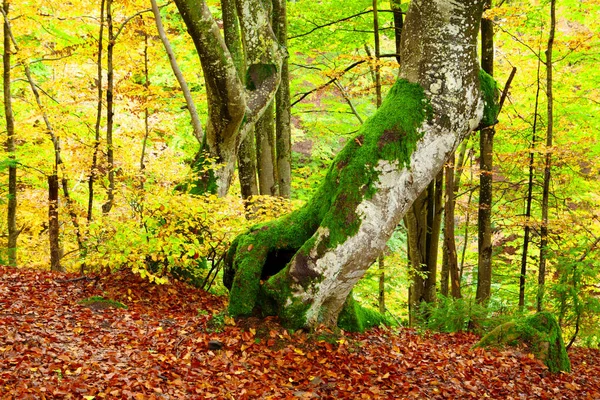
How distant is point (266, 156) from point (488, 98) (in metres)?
5.11

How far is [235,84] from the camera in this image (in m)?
7.46

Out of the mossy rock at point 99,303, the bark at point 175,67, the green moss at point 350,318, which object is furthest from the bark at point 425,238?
the mossy rock at point 99,303

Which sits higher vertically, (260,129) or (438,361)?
(260,129)

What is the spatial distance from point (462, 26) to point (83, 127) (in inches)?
403

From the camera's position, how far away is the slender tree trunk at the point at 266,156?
376 inches

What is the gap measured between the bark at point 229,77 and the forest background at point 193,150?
74 centimetres

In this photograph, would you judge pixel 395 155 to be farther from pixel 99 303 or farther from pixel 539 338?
pixel 99 303

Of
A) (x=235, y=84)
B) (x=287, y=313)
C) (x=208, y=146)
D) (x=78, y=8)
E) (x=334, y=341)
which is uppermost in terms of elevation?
(x=78, y=8)

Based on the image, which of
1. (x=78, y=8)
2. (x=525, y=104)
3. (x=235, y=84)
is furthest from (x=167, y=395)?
(x=525, y=104)

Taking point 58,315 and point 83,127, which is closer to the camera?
point 58,315

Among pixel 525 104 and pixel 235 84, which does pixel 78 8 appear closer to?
pixel 235 84

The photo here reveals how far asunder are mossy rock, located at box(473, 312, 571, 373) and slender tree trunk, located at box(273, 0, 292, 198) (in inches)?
189

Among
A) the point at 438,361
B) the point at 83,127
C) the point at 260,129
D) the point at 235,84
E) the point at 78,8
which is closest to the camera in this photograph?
the point at 438,361

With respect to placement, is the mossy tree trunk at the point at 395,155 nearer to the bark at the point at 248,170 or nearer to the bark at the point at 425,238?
the bark at the point at 248,170
